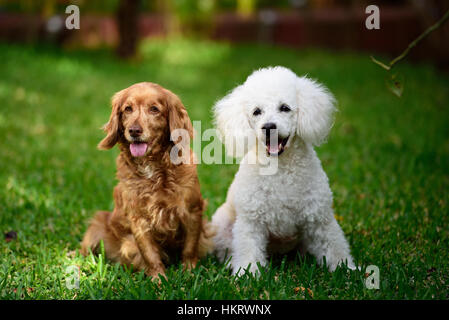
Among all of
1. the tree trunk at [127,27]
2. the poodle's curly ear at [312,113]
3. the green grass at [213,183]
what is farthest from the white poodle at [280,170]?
the tree trunk at [127,27]

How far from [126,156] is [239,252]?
106 centimetres

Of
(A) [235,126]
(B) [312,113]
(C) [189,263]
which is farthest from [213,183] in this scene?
(B) [312,113]

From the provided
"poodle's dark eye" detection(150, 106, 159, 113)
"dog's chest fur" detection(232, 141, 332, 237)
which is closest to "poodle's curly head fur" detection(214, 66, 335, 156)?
"dog's chest fur" detection(232, 141, 332, 237)

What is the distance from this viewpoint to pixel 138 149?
3070 millimetres

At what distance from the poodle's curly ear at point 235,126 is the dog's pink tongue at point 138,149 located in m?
0.60

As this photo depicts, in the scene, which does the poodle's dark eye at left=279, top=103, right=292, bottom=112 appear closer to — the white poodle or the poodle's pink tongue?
the white poodle

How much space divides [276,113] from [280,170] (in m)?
0.41

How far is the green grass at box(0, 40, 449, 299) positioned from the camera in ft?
9.93

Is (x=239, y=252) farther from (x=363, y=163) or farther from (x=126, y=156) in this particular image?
(x=363, y=163)

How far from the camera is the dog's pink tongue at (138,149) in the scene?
3.07 m

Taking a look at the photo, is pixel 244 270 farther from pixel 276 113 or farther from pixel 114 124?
pixel 114 124

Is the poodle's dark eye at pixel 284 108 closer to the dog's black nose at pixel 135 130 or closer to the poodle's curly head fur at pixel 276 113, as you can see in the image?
the poodle's curly head fur at pixel 276 113

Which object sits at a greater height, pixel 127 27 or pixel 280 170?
pixel 127 27

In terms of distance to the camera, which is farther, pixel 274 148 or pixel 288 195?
pixel 288 195
